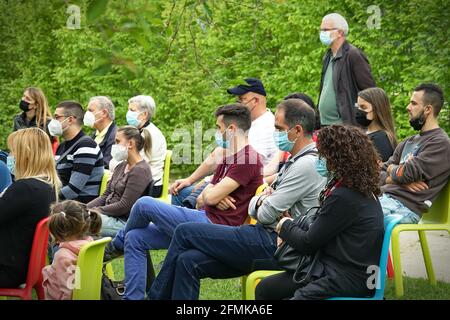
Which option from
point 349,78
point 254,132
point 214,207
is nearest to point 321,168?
point 214,207

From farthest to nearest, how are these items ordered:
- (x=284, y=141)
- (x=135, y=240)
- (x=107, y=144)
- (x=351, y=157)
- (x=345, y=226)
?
(x=107, y=144) → (x=135, y=240) → (x=284, y=141) → (x=351, y=157) → (x=345, y=226)

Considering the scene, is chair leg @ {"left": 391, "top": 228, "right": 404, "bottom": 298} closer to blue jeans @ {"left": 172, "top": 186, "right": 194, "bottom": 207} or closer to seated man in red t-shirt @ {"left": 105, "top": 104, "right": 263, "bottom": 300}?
seated man in red t-shirt @ {"left": 105, "top": 104, "right": 263, "bottom": 300}

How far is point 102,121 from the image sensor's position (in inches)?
418

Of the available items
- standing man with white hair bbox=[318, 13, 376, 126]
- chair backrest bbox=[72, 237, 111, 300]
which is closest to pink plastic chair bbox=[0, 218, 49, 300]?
chair backrest bbox=[72, 237, 111, 300]

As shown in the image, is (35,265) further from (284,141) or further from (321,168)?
(321,168)

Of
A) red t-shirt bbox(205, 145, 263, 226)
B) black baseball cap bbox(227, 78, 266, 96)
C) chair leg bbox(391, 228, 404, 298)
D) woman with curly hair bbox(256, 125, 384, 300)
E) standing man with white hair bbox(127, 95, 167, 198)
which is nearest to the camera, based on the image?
woman with curly hair bbox(256, 125, 384, 300)

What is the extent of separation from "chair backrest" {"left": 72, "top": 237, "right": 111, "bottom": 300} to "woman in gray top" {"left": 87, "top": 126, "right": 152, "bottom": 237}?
6.23 ft

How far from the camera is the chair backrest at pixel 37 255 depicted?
661cm

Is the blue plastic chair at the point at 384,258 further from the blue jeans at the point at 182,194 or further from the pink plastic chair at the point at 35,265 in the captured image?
the blue jeans at the point at 182,194

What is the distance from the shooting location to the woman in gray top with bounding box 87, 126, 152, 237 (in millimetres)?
8391

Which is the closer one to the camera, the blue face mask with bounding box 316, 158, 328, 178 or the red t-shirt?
the blue face mask with bounding box 316, 158, 328, 178

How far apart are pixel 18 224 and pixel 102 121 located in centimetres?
409
